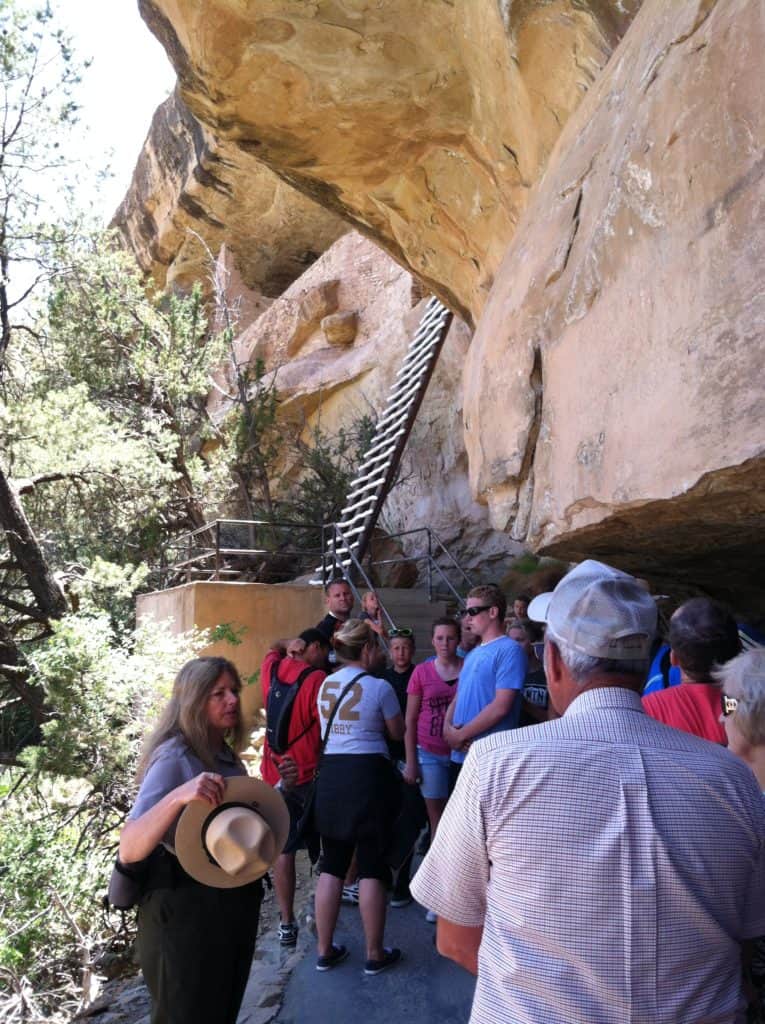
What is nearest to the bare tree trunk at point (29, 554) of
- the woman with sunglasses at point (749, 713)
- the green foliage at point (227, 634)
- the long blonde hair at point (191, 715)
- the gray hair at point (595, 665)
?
the green foliage at point (227, 634)

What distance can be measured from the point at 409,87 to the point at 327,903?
174 inches

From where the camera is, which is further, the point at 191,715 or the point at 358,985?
the point at 358,985

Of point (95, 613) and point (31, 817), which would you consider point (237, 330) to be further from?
point (31, 817)

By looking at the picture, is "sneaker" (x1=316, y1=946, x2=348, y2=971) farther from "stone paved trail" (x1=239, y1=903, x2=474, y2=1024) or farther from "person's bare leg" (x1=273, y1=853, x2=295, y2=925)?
→ "person's bare leg" (x1=273, y1=853, x2=295, y2=925)

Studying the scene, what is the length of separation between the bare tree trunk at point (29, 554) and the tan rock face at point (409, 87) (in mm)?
4692

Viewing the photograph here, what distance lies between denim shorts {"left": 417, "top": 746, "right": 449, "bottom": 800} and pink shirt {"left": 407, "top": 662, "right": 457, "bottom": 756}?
0.04 meters

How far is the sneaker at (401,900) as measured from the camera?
15.0 ft

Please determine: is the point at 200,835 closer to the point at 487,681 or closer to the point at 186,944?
the point at 186,944

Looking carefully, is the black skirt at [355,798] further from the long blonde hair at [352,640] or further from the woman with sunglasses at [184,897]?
the woman with sunglasses at [184,897]

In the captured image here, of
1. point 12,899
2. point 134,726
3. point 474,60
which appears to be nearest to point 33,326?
point 134,726

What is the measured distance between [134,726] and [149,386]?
644 cm

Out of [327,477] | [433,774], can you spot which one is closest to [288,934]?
[433,774]

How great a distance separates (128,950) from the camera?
7062 millimetres

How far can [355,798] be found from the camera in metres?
3.72
